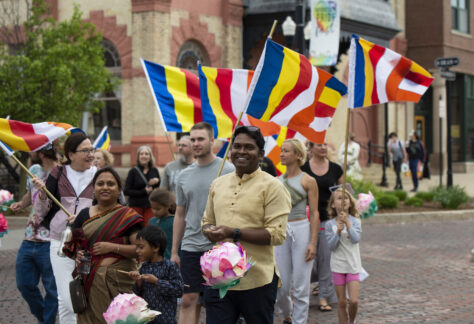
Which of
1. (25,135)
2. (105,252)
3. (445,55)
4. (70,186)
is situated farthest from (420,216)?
(445,55)

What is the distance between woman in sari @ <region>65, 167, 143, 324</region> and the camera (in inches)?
198

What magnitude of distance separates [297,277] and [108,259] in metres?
2.62

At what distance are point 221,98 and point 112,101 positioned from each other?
48.3 feet

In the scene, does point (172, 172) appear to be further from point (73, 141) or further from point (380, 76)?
point (380, 76)

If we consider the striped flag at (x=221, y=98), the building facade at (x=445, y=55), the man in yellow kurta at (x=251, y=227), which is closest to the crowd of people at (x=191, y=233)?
the man in yellow kurta at (x=251, y=227)

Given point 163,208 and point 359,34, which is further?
point 359,34

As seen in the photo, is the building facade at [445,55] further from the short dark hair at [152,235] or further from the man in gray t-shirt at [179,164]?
the short dark hair at [152,235]

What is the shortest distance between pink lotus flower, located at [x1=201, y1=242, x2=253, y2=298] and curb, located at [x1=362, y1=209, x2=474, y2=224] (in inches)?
499

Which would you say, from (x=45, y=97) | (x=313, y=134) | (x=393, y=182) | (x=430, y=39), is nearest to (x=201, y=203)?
(x=313, y=134)

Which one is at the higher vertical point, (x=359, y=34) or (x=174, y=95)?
(x=359, y=34)

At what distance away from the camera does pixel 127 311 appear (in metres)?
4.40

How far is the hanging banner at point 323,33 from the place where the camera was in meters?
19.4

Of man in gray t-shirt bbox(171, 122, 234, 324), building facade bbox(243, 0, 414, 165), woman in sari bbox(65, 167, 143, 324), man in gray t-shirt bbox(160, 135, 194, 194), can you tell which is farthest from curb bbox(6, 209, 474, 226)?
woman in sari bbox(65, 167, 143, 324)

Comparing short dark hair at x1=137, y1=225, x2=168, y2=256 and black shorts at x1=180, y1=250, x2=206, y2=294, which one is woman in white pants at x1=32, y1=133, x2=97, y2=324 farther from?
short dark hair at x1=137, y1=225, x2=168, y2=256
